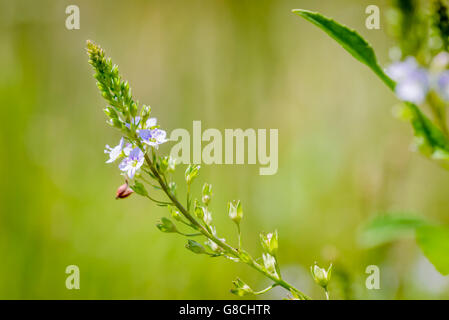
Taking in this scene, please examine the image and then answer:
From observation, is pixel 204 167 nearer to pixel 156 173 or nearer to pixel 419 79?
pixel 156 173

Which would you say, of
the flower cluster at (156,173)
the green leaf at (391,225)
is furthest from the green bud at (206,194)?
the green leaf at (391,225)

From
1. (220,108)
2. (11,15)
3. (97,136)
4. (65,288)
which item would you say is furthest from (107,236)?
(11,15)

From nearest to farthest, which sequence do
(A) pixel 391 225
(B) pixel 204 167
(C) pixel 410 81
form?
(C) pixel 410 81 → (A) pixel 391 225 → (B) pixel 204 167

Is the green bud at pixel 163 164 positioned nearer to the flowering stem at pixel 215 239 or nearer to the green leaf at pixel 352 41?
the flowering stem at pixel 215 239

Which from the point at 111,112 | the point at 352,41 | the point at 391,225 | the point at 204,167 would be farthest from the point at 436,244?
the point at 204,167

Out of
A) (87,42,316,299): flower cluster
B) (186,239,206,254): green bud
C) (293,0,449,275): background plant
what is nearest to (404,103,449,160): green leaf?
(293,0,449,275): background plant
